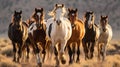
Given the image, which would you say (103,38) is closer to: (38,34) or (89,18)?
(89,18)

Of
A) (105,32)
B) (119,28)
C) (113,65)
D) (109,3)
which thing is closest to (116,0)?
(109,3)

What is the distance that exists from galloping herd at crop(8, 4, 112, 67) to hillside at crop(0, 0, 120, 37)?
49103 mm

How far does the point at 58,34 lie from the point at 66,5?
60.8 m

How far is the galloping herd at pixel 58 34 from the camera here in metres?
18.0

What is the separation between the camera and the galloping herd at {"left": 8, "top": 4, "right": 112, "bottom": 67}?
1795 centimetres

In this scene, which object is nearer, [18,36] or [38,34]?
[38,34]

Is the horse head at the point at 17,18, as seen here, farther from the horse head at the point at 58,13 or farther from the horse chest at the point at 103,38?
the horse chest at the point at 103,38

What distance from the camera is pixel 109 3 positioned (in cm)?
7794

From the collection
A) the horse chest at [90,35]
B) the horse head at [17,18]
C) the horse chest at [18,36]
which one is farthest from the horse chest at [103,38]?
the horse head at [17,18]

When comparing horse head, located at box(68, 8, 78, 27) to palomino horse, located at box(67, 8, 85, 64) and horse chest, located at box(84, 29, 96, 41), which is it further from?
horse chest, located at box(84, 29, 96, 41)

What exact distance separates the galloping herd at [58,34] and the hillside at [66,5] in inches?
1933

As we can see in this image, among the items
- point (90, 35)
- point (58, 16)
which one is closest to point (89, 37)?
point (90, 35)

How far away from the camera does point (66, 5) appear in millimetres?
78500

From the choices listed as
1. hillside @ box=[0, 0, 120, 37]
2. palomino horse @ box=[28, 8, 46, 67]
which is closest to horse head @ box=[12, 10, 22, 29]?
palomino horse @ box=[28, 8, 46, 67]
